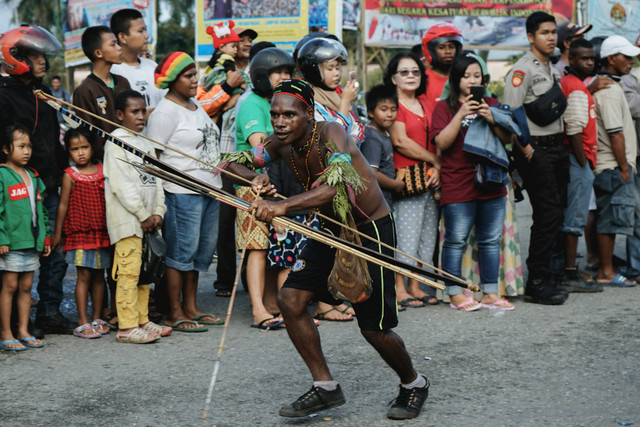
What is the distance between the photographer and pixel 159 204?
6168 mm

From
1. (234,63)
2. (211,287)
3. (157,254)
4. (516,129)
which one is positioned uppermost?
(234,63)

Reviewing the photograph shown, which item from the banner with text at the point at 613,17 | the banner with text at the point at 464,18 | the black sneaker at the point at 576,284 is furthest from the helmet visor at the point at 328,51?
the banner with text at the point at 613,17

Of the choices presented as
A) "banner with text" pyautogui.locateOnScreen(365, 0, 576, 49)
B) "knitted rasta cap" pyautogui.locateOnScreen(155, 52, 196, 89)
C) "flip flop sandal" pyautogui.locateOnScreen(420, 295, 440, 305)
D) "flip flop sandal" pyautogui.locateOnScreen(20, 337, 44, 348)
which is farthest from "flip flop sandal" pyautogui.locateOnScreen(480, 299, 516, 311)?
"banner with text" pyautogui.locateOnScreen(365, 0, 576, 49)

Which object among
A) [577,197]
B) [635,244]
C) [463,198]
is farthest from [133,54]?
[635,244]

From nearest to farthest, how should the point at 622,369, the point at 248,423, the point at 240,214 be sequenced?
the point at 248,423, the point at 622,369, the point at 240,214

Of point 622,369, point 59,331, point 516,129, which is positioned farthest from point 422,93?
point 59,331

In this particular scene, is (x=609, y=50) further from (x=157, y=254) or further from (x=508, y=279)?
(x=157, y=254)

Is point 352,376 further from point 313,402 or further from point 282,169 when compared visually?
point 282,169

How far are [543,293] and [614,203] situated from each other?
150cm

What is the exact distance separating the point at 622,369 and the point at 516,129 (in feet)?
7.82

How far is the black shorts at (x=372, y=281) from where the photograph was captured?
4.43 metres

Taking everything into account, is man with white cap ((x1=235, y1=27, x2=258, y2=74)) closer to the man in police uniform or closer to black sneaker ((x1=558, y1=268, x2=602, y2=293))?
the man in police uniform

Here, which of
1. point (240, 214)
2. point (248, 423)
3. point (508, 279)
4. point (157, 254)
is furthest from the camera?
point (508, 279)

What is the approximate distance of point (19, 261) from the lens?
18.9 ft
